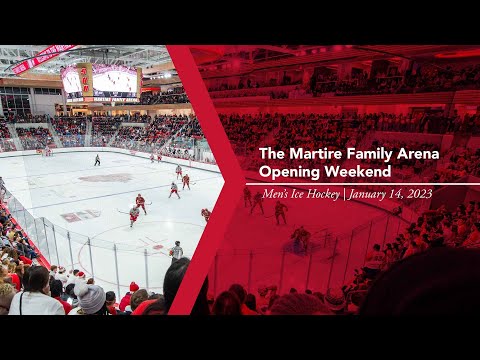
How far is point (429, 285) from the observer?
160 cm

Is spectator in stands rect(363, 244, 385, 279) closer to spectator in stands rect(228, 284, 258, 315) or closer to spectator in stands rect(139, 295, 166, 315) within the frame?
spectator in stands rect(228, 284, 258, 315)

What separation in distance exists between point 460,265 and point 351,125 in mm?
8634

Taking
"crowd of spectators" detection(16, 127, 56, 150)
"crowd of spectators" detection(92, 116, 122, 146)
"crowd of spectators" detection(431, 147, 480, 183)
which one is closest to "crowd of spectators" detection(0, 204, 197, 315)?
"crowd of spectators" detection(431, 147, 480, 183)

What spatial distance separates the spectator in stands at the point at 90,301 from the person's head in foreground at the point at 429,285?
280cm

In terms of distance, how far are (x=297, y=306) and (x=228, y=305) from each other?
25.7 inches

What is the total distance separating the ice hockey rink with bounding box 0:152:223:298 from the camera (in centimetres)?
590

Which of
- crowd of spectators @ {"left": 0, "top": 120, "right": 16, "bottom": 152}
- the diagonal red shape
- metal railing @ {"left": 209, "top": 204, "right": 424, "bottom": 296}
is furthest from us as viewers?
crowd of spectators @ {"left": 0, "top": 120, "right": 16, "bottom": 152}

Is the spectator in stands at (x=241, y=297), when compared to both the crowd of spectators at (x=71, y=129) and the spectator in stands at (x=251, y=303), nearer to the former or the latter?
the spectator in stands at (x=251, y=303)

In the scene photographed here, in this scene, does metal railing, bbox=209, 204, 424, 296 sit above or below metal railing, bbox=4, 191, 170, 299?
above

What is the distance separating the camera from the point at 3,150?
20.4 meters

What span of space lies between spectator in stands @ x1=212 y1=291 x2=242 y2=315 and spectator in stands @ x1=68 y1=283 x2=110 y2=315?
1248mm

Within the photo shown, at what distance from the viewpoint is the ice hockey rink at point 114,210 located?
590 centimetres
